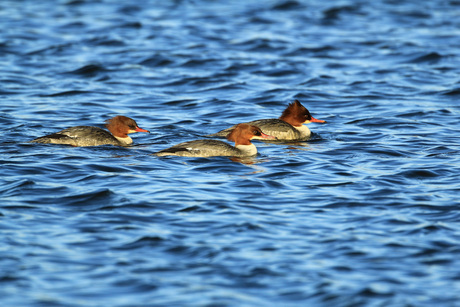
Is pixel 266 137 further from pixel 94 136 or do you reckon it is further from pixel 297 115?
pixel 94 136

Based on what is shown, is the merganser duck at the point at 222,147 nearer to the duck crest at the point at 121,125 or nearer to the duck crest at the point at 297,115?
the duck crest at the point at 121,125

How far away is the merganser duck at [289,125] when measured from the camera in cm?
1519

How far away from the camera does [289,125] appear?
15523 millimetres

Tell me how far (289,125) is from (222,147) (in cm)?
276

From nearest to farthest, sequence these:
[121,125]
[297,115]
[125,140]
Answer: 1. [121,125]
2. [125,140]
3. [297,115]

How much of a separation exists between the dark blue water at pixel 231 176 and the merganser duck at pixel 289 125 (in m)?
0.42

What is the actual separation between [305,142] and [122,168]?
180 inches

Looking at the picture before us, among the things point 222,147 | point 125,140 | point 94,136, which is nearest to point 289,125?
point 222,147

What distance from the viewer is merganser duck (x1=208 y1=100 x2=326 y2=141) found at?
15.2m

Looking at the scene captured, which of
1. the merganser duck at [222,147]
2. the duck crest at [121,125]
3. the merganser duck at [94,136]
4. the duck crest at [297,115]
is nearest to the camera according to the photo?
the merganser duck at [222,147]

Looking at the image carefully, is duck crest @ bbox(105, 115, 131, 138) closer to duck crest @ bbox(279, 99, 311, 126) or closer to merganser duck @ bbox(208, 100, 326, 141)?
merganser duck @ bbox(208, 100, 326, 141)

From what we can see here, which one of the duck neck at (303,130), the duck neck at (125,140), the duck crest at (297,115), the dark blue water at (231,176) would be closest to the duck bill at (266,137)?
the dark blue water at (231,176)

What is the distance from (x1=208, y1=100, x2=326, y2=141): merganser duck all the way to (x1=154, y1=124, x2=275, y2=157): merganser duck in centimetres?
116

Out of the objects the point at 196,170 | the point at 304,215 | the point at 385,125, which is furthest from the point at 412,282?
the point at 385,125
